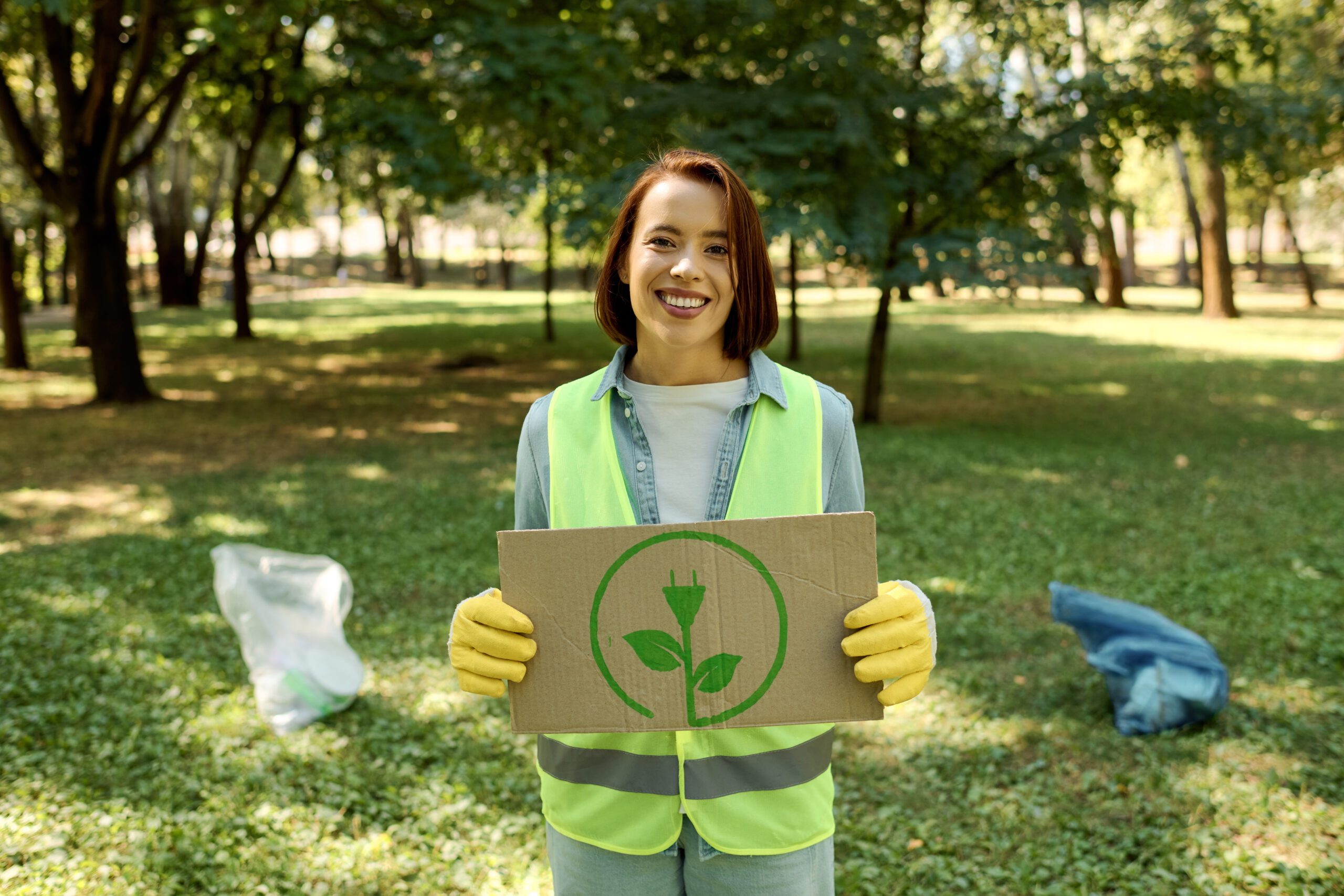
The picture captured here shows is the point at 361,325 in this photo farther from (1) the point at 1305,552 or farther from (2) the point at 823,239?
(1) the point at 1305,552

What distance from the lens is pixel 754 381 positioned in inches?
69.7

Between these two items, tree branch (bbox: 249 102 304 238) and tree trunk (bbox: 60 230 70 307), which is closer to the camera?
tree branch (bbox: 249 102 304 238)

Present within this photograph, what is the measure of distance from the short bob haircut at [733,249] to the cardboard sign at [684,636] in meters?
0.45

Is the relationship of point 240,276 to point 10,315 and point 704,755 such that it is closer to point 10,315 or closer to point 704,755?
point 10,315

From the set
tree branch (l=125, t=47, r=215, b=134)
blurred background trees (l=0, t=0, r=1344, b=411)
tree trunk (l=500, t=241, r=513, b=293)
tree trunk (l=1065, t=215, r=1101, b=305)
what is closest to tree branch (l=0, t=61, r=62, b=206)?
blurred background trees (l=0, t=0, r=1344, b=411)

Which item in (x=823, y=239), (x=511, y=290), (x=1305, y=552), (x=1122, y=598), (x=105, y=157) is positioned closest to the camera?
(x=1122, y=598)

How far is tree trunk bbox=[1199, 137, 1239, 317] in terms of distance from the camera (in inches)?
875

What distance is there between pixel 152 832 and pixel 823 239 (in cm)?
681

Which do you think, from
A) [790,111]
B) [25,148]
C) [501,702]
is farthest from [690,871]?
[25,148]

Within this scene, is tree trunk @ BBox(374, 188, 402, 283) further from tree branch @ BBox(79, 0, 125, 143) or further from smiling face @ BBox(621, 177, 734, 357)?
smiling face @ BBox(621, 177, 734, 357)

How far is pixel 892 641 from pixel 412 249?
44128mm

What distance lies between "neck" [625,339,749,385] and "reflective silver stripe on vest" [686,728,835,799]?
2.26ft

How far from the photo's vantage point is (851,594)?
1.61 m

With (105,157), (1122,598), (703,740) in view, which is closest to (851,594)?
(703,740)
